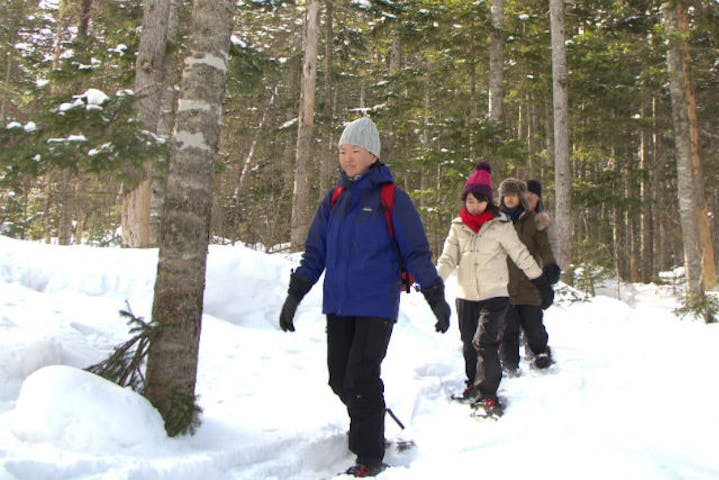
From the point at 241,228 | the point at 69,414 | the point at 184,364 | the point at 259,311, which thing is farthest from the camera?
the point at 241,228

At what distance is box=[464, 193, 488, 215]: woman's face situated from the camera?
186 inches

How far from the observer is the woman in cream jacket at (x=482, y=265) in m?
4.57

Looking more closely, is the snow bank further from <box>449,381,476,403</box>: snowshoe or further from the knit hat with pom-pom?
the knit hat with pom-pom

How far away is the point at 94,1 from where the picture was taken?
14.5 m

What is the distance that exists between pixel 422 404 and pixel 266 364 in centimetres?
176

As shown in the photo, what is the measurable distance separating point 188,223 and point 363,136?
1236 mm

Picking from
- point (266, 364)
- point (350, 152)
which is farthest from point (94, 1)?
point (350, 152)

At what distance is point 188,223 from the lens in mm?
3428

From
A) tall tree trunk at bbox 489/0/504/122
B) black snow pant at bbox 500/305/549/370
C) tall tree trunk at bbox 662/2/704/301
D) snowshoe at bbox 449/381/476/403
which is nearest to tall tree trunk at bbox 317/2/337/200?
tall tree trunk at bbox 489/0/504/122

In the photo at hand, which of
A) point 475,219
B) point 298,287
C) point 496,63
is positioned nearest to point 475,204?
point 475,219

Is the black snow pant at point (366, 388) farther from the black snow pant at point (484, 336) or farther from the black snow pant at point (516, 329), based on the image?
the black snow pant at point (516, 329)

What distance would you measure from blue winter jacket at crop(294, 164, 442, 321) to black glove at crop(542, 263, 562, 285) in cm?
271

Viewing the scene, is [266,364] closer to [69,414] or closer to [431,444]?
[431,444]

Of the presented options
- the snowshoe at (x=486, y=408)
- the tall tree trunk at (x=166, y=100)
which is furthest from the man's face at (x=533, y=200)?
the tall tree trunk at (x=166, y=100)
